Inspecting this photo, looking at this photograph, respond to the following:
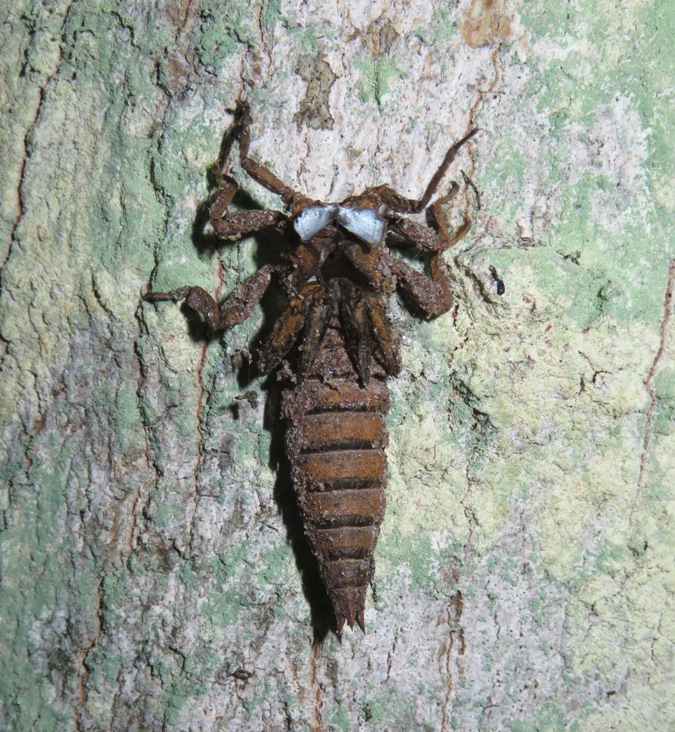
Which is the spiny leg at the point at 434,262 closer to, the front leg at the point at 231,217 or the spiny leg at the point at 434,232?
the spiny leg at the point at 434,232

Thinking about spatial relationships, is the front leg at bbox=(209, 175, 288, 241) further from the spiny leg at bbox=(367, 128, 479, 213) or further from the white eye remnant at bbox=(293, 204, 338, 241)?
the spiny leg at bbox=(367, 128, 479, 213)

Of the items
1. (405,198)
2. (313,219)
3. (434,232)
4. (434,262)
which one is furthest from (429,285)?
(313,219)

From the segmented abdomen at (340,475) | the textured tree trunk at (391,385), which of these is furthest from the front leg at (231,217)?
the segmented abdomen at (340,475)

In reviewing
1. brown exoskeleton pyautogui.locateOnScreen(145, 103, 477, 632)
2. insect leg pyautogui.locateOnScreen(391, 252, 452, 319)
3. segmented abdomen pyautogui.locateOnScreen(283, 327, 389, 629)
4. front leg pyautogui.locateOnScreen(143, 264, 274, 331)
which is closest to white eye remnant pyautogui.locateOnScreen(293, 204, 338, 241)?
brown exoskeleton pyautogui.locateOnScreen(145, 103, 477, 632)

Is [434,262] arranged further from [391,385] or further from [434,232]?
[391,385]

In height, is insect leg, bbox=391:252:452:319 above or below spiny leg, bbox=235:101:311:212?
below

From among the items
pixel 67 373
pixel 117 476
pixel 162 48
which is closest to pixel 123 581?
pixel 117 476

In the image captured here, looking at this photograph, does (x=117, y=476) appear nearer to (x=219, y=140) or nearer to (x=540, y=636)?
(x=219, y=140)
